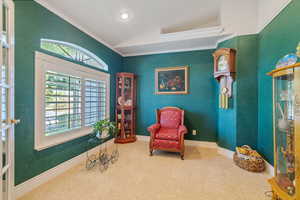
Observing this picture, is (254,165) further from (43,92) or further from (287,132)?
(43,92)

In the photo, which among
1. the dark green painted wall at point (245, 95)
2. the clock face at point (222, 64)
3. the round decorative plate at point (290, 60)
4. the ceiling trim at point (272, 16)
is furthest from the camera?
the clock face at point (222, 64)

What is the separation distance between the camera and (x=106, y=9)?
238cm

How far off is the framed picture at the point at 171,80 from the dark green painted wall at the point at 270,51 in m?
1.63

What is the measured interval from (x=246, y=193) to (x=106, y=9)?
374cm

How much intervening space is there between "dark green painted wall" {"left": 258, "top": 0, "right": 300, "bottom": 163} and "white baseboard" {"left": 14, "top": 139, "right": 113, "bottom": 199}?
3501 millimetres

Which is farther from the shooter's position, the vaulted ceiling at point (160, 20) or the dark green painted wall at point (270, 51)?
the vaulted ceiling at point (160, 20)

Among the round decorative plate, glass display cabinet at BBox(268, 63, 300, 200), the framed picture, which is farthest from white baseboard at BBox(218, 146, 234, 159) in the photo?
the round decorative plate

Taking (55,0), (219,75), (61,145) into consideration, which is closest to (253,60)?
(219,75)

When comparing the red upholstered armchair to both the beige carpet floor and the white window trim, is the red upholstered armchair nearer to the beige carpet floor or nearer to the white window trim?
the beige carpet floor

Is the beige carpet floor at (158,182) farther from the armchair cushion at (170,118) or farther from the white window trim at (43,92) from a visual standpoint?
the armchair cushion at (170,118)

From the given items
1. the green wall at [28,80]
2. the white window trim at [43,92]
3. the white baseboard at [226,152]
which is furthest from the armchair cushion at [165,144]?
the green wall at [28,80]

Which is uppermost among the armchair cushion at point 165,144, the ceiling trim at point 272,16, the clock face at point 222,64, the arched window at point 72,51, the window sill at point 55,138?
the ceiling trim at point 272,16

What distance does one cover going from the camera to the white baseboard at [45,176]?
1.62 m

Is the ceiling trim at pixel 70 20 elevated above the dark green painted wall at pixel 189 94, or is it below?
above
